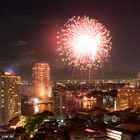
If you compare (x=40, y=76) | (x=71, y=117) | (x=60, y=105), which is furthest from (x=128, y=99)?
(x=40, y=76)

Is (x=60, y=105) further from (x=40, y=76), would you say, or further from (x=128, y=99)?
(x=40, y=76)

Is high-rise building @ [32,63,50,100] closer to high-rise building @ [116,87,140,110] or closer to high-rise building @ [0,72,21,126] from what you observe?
high-rise building @ [0,72,21,126]

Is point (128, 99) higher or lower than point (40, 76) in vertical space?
lower

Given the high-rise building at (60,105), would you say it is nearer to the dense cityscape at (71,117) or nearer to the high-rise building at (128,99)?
the dense cityscape at (71,117)

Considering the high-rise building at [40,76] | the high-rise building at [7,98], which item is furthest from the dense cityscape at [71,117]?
the high-rise building at [40,76]

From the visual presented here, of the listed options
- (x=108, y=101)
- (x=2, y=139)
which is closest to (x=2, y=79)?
(x=2, y=139)

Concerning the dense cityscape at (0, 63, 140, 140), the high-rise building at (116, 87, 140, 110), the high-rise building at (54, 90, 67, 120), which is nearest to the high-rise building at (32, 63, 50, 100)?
the dense cityscape at (0, 63, 140, 140)

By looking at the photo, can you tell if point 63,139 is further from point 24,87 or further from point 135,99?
point 24,87

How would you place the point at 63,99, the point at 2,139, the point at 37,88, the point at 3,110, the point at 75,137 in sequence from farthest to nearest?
the point at 37,88 → the point at 63,99 → the point at 3,110 → the point at 2,139 → the point at 75,137
